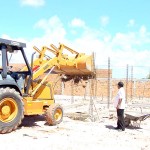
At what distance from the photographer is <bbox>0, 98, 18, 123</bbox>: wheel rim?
29.8 feet

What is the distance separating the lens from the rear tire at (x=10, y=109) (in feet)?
29.5

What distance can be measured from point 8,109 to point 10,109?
0.45 ft

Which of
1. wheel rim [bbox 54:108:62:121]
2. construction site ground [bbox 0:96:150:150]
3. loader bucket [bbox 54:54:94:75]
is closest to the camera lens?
construction site ground [bbox 0:96:150:150]

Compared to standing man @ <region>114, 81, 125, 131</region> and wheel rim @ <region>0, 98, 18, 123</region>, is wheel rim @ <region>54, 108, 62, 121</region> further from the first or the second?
wheel rim @ <region>0, 98, 18, 123</region>

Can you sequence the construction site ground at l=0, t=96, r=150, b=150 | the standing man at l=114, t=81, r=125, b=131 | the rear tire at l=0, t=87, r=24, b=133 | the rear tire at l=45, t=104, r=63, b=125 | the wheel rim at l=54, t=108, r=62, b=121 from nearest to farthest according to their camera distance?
the construction site ground at l=0, t=96, r=150, b=150
the rear tire at l=0, t=87, r=24, b=133
the standing man at l=114, t=81, r=125, b=131
the rear tire at l=45, t=104, r=63, b=125
the wheel rim at l=54, t=108, r=62, b=121

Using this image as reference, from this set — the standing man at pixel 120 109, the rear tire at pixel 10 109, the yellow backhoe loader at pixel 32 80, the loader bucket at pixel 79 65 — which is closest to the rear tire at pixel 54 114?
the yellow backhoe loader at pixel 32 80

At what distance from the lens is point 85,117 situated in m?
13.1

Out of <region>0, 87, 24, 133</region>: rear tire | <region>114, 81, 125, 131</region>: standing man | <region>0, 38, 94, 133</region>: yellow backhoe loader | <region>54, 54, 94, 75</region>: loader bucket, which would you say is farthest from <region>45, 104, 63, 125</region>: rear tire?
<region>114, 81, 125, 131</region>: standing man

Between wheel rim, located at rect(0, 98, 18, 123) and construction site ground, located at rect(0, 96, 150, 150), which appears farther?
wheel rim, located at rect(0, 98, 18, 123)

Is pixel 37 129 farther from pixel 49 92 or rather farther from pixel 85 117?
pixel 85 117

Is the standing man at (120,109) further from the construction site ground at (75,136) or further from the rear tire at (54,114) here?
the rear tire at (54,114)

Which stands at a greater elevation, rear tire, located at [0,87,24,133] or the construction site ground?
rear tire, located at [0,87,24,133]

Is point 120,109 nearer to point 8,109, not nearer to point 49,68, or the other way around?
point 49,68

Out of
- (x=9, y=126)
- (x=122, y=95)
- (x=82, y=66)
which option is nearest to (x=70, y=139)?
(x=9, y=126)
